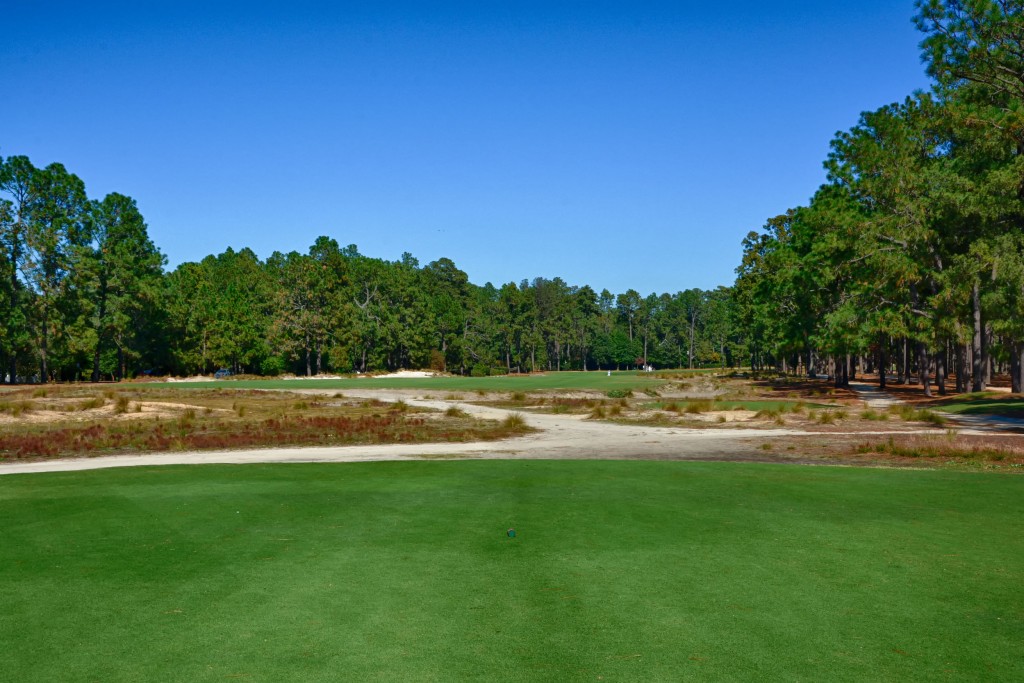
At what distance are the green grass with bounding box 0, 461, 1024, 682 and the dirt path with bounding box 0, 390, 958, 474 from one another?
7.16m

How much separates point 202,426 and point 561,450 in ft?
53.8

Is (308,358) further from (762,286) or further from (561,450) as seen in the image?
(561,450)

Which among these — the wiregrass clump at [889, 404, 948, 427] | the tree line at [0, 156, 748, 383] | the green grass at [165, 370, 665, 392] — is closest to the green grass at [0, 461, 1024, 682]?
the wiregrass clump at [889, 404, 948, 427]

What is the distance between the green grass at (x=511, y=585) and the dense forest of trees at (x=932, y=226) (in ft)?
61.1

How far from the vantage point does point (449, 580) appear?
6906 mm

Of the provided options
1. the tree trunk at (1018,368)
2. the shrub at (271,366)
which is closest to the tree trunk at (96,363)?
the shrub at (271,366)

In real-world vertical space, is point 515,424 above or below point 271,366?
below

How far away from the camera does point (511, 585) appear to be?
22.1ft

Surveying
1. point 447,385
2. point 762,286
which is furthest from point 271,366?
point 762,286

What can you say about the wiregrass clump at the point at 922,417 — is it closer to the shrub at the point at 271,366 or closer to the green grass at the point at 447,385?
the green grass at the point at 447,385

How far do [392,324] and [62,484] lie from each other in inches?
3683

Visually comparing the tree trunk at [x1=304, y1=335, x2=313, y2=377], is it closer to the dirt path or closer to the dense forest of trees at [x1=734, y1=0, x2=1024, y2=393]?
the dense forest of trees at [x1=734, y1=0, x2=1024, y2=393]

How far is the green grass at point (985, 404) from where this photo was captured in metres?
31.8

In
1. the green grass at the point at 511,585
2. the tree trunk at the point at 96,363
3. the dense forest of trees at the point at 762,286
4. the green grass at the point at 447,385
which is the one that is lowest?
the green grass at the point at 447,385
